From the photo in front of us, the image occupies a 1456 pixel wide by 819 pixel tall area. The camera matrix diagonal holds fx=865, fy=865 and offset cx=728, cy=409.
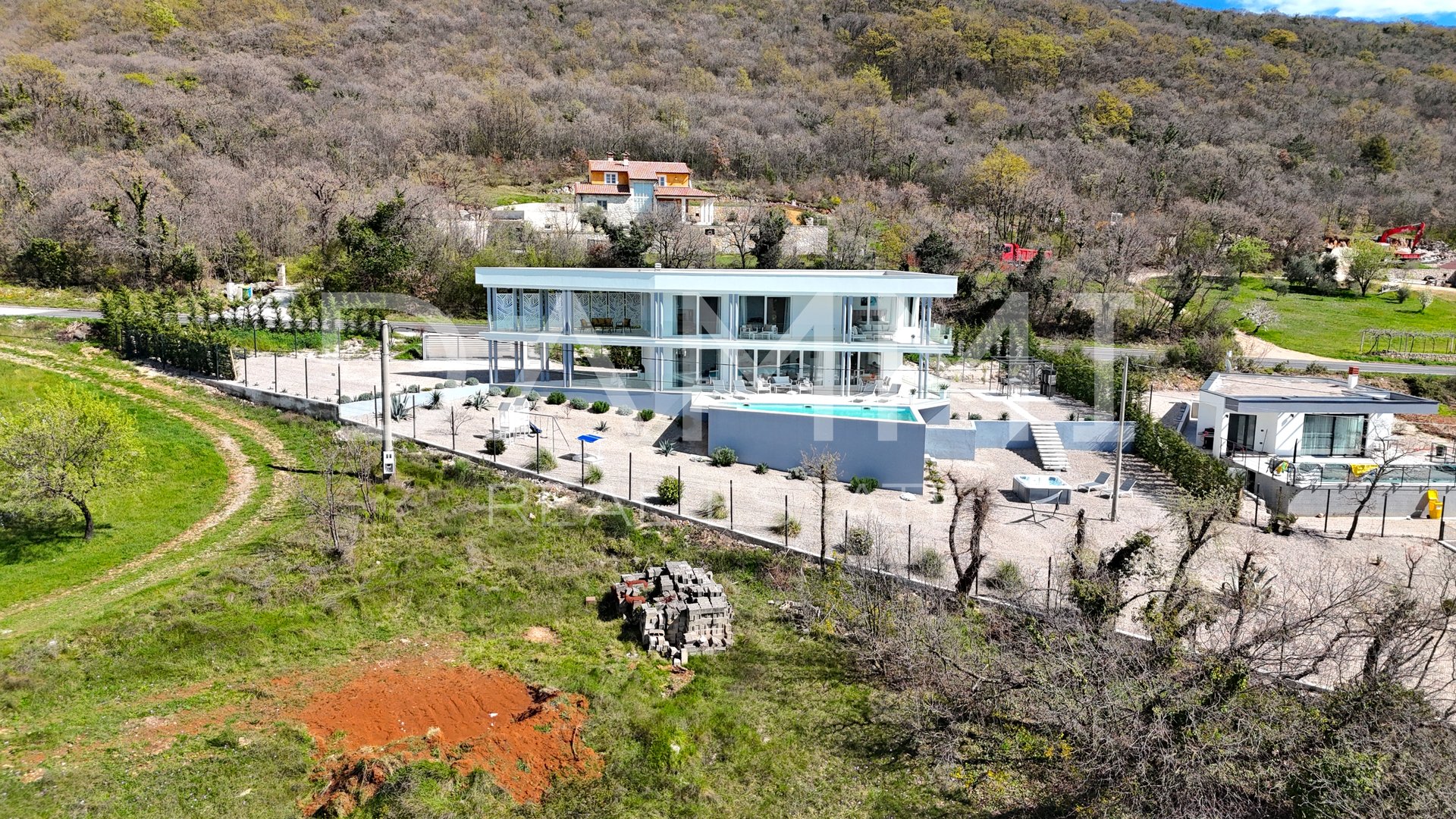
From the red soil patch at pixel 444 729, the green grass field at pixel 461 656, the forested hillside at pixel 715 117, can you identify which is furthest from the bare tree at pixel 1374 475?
the forested hillside at pixel 715 117

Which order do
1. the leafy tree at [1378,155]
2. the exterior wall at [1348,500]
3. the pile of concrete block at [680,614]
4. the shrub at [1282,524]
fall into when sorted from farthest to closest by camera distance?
the leafy tree at [1378,155]
the exterior wall at [1348,500]
the shrub at [1282,524]
the pile of concrete block at [680,614]

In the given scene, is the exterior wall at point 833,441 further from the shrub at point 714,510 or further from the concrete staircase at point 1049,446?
the concrete staircase at point 1049,446

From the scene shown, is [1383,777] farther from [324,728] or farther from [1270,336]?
[1270,336]

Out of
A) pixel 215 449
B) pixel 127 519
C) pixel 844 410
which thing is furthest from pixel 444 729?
pixel 844 410

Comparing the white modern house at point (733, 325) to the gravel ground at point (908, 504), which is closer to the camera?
the gravel ground at point (908, 504)

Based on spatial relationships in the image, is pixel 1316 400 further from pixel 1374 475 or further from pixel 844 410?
pixel 844 410

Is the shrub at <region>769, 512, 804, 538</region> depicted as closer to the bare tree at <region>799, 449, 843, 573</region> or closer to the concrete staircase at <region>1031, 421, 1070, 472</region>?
the bare tree at <region>799, 449, 843, 573</region>

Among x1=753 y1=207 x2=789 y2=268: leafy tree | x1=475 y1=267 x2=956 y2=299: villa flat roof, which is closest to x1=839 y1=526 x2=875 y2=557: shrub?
x1=475 y1=267 x2=956 y2=299: villa flat roof
